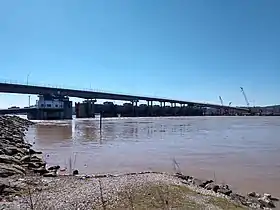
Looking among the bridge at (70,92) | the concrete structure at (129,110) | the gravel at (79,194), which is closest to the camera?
the gravel at (79,194)

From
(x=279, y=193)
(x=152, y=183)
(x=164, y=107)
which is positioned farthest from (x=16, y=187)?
(x=164, y=107)

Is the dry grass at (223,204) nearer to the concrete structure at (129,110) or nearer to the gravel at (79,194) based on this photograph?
the gravel at (79,194)

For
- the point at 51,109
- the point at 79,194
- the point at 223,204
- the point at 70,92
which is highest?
the point at 70,92

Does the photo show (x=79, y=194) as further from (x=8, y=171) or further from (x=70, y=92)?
(x=70, y=92)

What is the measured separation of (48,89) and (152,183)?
100171mm

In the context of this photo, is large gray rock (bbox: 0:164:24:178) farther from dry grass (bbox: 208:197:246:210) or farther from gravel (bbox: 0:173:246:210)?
dry grass (bbox: 208:197:246:210)

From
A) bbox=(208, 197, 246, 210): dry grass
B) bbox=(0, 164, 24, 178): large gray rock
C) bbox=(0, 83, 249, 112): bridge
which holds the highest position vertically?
bbox=(0, 83, 249, 112): bridge

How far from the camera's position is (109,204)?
255 inches

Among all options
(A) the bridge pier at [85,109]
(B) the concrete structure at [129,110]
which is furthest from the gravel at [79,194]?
(B) the concrete structure at [129,110]

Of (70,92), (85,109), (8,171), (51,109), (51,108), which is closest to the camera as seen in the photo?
(8,171)

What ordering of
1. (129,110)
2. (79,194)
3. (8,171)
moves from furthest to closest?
(129,110)
(8,171)
(79,194)

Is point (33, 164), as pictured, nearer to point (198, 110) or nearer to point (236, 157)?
point (236, 157)

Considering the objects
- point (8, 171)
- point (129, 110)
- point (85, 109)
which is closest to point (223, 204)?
point (8, 171)

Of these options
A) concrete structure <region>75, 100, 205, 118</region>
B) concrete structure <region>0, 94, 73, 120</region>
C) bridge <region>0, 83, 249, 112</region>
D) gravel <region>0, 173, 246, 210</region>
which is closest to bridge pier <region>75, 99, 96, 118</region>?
concrete structure <region>75, 100, 205, 118</region>
